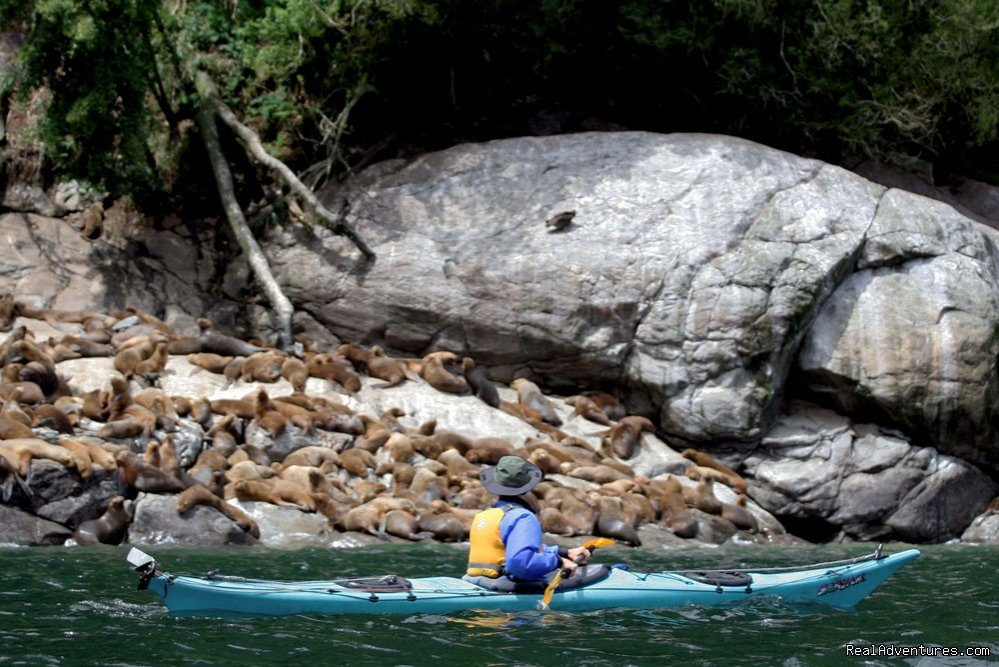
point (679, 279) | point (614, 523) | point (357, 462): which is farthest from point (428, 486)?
point (679, 279)

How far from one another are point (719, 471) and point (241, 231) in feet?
27.0

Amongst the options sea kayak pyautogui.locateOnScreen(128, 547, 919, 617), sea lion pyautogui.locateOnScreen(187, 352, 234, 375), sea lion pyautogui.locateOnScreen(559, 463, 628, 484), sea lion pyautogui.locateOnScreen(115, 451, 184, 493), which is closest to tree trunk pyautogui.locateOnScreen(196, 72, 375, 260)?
sea lion pyautogui.locateOnScreen(187, 352, 234, 375)

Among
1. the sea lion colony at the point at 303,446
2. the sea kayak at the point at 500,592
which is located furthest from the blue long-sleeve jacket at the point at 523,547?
the sea lion colony at the point at 303,446

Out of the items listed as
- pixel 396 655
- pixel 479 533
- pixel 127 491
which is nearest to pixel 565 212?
pixel 127 491

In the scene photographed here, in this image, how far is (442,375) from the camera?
17.1 metres

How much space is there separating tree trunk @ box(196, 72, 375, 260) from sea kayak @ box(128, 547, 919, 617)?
1006 centimetres

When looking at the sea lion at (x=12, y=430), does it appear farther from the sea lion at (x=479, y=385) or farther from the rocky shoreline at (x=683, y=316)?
the sea lion at (x=479, y=385)

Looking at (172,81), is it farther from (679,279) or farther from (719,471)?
(719,471)

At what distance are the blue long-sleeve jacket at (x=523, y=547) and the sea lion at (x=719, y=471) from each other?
282 inches

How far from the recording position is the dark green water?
7707mm

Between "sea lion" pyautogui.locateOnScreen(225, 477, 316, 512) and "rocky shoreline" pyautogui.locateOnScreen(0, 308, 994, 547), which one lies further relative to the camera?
"sea lion" pyautogui.locateOnScreen(225, 477, 316, 512)

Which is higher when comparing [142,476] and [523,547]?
[142,476]

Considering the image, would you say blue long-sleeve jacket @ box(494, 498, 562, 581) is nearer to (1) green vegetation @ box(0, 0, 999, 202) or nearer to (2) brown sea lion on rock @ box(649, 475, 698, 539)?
(2) brown sea lion on rock @ box(649, 475, 698, 539)

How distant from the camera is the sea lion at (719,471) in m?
16.4
